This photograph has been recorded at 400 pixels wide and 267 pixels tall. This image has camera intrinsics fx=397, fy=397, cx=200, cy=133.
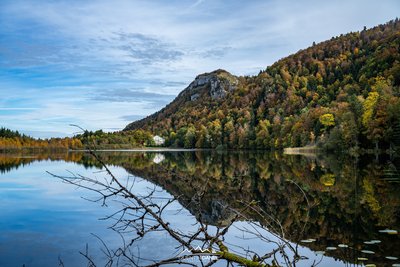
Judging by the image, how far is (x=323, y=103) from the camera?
382 feet

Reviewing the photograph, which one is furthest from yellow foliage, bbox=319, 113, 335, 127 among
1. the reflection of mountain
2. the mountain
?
the reflection of mountain

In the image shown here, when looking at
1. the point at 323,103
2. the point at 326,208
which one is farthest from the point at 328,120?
the point at 326,208

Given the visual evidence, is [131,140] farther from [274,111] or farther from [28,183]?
[28,183]

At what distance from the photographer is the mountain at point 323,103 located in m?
54.2

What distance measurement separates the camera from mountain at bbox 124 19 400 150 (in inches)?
→ 2136

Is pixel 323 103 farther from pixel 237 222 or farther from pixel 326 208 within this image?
pixel 237 222

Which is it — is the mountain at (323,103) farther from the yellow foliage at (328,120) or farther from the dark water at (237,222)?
the dark water at (237,222)

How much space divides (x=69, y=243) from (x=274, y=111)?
131876 millimetres

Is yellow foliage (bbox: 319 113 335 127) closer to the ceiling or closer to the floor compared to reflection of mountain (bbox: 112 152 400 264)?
closer to the ceiling

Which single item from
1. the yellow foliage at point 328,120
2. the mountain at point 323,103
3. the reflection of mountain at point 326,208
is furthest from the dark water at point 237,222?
the yellow foliage at point 328,120

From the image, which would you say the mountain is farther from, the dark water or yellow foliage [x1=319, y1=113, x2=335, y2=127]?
the dark water

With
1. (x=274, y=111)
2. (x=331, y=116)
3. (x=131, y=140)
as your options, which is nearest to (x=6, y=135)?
(x=131, y=140)

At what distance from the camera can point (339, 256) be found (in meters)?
8.76

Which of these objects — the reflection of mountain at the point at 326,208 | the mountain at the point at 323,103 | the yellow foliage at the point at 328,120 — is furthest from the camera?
the yellow foliage at the point at 328,120
